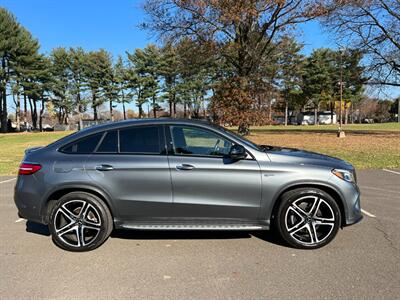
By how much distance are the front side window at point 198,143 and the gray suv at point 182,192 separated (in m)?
0.02

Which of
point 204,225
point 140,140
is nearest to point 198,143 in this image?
point 140,140

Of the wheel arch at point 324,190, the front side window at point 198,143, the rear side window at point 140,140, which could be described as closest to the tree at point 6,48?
the rear side window at point 140,140

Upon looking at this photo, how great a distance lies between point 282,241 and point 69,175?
275cm

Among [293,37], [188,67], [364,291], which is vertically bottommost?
[364,291]

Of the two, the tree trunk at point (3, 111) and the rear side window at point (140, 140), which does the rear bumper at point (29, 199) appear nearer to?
the rear side window at point (140, 140)

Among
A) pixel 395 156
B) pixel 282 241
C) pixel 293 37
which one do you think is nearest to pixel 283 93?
pixel 293 37

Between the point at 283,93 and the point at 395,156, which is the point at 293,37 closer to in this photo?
the point at 395,156

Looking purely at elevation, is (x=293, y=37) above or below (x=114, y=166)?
above

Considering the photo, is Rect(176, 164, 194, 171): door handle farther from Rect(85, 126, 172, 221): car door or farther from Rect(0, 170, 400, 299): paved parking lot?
Rect(0, 170, 400, 299): paved parking lot

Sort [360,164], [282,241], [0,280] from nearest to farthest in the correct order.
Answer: [0,280]
[282,241]
[360,164]

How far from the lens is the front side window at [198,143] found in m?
4.70

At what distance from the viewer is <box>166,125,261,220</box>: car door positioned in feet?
14.9

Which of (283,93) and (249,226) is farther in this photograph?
(283,93)

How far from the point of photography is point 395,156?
1402 cm
